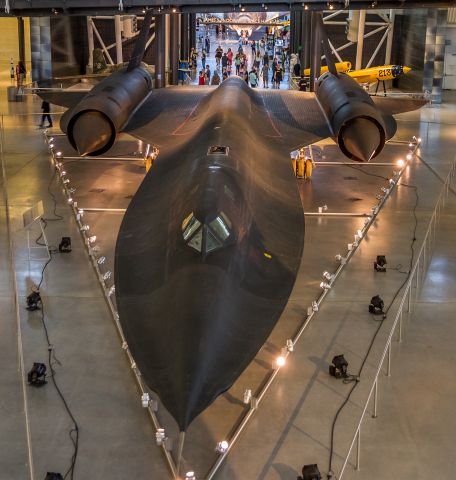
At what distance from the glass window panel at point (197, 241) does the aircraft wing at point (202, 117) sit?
487cm

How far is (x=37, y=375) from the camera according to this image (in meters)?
6.90

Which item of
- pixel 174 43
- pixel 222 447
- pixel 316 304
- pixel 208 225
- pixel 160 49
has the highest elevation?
pixel 174 43

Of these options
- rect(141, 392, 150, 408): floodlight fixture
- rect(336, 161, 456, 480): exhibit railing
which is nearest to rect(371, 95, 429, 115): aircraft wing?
rect(336, 161, 456, 480): exhibit railing

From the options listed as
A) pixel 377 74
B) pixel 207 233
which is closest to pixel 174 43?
pixel 377 74

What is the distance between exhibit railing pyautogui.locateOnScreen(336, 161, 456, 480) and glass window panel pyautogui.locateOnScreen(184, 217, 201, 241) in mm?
1988

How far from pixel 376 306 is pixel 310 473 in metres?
3.47

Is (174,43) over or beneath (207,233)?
over

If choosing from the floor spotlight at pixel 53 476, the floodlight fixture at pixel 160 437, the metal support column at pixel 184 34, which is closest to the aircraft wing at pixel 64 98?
the floodlight fixture at pixel 160 437

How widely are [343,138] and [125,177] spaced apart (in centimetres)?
493

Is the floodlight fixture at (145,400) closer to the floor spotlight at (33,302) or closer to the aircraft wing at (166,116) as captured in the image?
the floor spotlight at (33,302)

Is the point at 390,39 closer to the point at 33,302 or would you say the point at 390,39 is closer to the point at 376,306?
the point at 376,306

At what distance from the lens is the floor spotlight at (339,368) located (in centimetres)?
709

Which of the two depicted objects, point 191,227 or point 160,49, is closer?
point 191,227

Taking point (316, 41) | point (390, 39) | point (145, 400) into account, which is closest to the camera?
point (145, 400)
